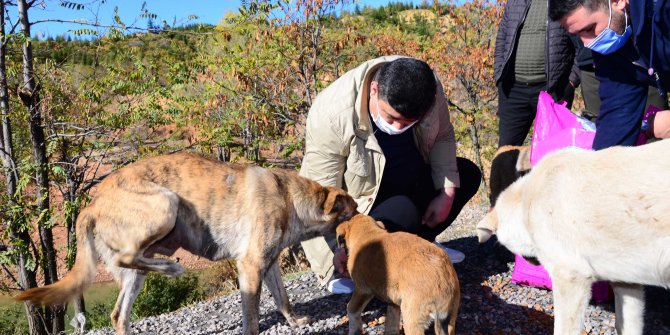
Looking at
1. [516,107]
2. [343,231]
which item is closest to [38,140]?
[343,231]

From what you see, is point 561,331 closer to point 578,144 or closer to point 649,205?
point 649,205

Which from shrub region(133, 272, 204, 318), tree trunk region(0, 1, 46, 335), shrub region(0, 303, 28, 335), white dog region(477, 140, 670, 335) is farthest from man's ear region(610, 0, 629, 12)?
shrub region(0, 303, 28, 335)

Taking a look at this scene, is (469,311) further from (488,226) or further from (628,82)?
(628,82)

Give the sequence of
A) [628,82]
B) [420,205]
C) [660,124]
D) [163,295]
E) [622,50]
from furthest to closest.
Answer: [163,295] → [420,205] → [660,124] → [628,82] → [622,50]

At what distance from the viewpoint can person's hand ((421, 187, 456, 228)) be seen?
197 inches

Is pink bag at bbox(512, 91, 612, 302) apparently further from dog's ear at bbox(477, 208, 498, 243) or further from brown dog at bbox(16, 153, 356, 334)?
brown dog at bbox(16, 153, 356, 334)

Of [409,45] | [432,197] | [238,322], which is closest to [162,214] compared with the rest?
[238,322]

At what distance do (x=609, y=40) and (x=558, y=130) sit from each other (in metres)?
1.10

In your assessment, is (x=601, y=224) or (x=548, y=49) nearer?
(x=601, y=224)

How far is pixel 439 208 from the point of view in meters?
5.02

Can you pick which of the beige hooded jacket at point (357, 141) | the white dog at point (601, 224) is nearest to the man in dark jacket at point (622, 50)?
the white dog at point (601, 224)

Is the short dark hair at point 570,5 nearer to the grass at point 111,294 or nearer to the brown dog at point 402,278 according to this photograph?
the brown dog at point 402,278

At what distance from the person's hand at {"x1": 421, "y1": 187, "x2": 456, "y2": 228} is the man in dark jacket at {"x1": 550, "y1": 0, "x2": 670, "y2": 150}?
1354 millimetres

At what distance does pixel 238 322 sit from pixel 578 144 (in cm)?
324
